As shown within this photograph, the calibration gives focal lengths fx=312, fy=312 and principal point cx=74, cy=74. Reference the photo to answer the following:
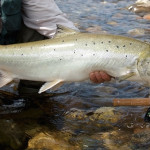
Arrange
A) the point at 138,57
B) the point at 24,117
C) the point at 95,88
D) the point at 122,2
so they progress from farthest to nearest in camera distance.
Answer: the point at 122,2 < the point at 95,88 < the point at 24,117 < the point at 138,57

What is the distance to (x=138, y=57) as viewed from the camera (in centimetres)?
296

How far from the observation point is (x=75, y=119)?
12.3 feet

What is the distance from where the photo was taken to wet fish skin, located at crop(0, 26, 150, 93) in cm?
297

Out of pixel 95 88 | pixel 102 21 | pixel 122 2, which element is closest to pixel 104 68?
pixel 95 88

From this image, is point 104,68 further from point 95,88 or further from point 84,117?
point 95,88

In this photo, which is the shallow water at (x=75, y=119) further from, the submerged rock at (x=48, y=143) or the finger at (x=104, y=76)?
the finger at (x=104, y=76)

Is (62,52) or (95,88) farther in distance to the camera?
(95,88)

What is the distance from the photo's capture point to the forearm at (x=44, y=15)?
3.81 metres

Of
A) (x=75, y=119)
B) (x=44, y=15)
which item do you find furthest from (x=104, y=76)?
(x=44, y=15)

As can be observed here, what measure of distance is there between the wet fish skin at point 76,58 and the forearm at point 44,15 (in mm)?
691

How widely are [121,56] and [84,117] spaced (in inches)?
44.0

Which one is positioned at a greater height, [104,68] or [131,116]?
[104,68]

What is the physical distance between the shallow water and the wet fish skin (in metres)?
0.59

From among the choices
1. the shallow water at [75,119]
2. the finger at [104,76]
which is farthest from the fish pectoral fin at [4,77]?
the finger at [104,76]
